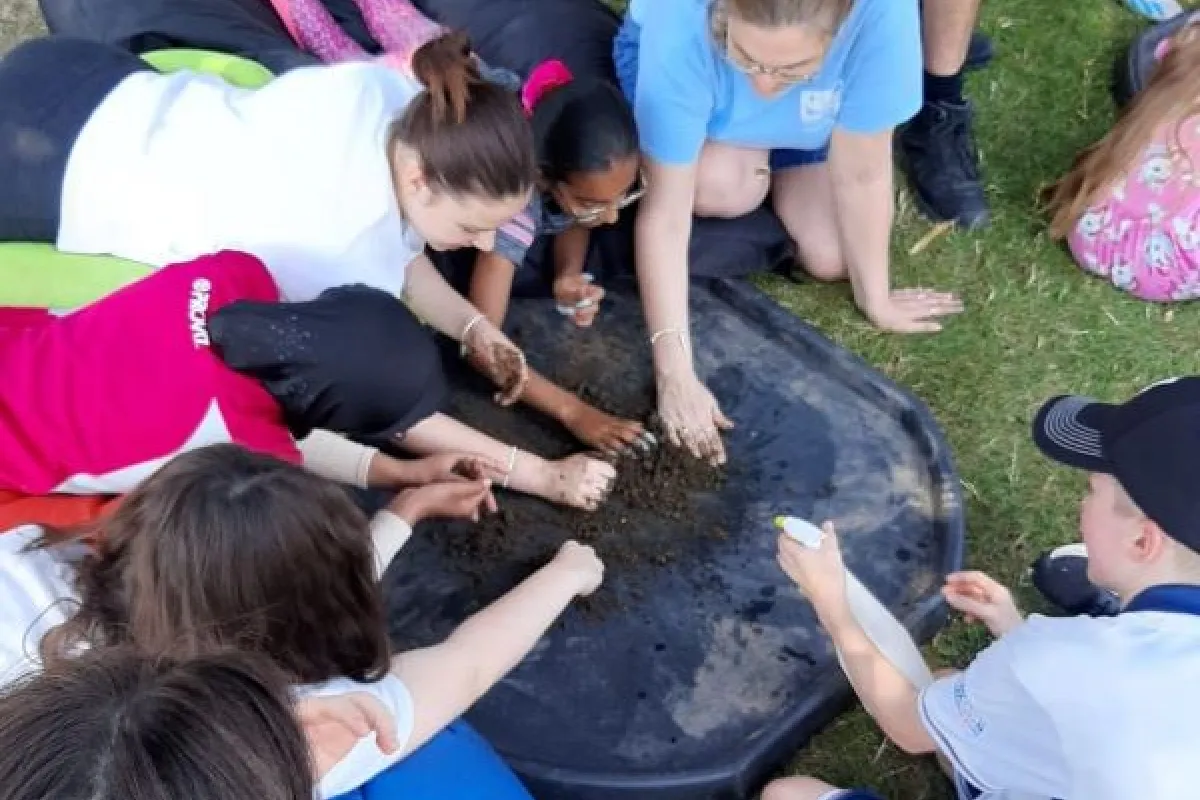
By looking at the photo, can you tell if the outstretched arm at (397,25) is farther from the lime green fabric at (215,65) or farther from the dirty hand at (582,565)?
the dirty hand at (582,565)

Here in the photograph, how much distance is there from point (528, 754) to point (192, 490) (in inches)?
28.9

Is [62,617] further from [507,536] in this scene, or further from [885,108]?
[885,108]

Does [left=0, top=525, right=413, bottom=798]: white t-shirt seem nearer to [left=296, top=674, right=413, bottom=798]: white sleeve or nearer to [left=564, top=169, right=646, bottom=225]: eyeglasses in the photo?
[left=296, top=674, right=413, bottom=798]: white sleeve

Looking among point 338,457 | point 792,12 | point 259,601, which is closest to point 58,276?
point 338,457

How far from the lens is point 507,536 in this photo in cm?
218

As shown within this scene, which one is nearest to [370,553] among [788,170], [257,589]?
[257,589]

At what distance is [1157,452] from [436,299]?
4.22 feet

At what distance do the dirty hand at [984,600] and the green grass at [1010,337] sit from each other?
9.9 inches

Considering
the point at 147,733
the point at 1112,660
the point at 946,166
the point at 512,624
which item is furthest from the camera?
the point at 946,166

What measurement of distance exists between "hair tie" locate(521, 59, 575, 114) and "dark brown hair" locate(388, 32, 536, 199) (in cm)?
25

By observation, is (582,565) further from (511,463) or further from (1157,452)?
(1157,452)

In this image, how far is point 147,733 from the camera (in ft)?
3.30

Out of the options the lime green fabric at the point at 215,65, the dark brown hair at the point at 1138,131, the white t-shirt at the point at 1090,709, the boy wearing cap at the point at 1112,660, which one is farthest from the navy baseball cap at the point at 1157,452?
the lime green fabric at the point at 215,65

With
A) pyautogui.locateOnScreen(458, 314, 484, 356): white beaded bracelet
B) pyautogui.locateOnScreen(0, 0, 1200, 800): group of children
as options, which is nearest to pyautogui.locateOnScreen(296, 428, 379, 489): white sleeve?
pyautogui.locateOnScreen(0, 0, 1200, 800): group of children
